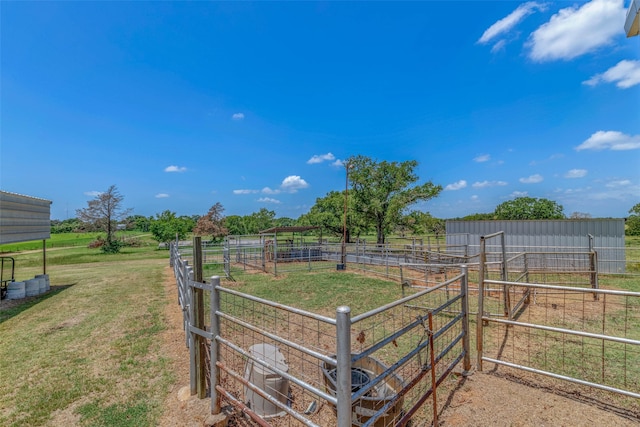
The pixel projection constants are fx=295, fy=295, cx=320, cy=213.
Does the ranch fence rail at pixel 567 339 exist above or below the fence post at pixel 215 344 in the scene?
below

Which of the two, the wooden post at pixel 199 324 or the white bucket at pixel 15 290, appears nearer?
the wooden post at pixel 199 324

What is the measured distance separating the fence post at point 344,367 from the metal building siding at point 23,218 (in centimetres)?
941

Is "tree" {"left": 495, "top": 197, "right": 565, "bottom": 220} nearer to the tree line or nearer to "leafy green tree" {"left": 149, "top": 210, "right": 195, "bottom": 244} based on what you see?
the tree line

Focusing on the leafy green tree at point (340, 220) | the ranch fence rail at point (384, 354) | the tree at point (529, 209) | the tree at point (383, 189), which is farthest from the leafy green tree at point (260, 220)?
the ranch fence rail at point (384, 354)

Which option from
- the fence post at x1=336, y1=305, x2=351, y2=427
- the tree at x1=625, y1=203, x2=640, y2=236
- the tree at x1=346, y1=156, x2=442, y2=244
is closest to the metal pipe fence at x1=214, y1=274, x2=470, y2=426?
the fence post at x1=336, y1=305, x2=351, y2=427

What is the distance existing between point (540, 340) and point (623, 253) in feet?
33.9

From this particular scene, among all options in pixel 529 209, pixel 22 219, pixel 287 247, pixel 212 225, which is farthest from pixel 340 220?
pixel 529 209

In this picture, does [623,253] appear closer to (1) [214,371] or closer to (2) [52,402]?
(1) [214,371]

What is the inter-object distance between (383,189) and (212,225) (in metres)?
20.1

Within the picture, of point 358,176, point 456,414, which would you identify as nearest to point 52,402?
point 456,414

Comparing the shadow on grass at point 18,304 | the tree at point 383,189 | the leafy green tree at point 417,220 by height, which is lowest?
the shadow on grass at point 18,304

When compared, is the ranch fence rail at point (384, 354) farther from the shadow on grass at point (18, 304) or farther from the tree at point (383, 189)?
the tree at point (383, 189)

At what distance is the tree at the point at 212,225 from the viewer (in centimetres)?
3303

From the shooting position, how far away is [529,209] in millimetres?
37000
